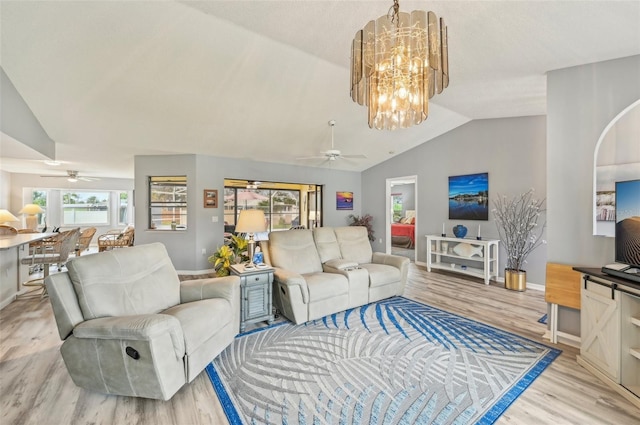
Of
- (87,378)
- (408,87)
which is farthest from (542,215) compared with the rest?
(87,378)

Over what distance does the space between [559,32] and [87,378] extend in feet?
14.4

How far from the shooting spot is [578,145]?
2590 mm

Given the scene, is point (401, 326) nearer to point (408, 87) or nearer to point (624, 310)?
point (624, 310)

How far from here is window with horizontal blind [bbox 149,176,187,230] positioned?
565cm

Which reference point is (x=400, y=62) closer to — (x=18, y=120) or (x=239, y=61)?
(x=239, y=61)

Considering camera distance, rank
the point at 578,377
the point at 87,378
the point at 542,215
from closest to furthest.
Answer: the point at 87,378
the point at 578,377
the point at 542,215

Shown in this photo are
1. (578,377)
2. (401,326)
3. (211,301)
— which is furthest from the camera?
(401,326)

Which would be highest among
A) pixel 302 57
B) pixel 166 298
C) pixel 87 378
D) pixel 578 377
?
pixel 302 57

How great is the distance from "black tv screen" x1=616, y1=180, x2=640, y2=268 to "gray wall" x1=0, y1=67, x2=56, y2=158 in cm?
615

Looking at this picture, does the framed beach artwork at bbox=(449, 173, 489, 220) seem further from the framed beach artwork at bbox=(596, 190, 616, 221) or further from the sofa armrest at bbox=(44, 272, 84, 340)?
the sofa armrest at bbox=(44, 272, 84, 340)

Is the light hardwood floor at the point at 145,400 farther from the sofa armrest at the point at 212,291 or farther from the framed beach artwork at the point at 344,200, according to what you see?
the framed beach artwork at the point at 344,200

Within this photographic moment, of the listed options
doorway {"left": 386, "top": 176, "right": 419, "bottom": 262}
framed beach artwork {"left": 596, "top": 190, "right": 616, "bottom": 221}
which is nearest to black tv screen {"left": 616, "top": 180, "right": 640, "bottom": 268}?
framed beach artwork {"left": 596, "top": 190, "right": 616, "bottom": 221}

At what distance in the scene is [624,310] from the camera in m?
1.98

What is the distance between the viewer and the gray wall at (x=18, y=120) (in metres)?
3.05
